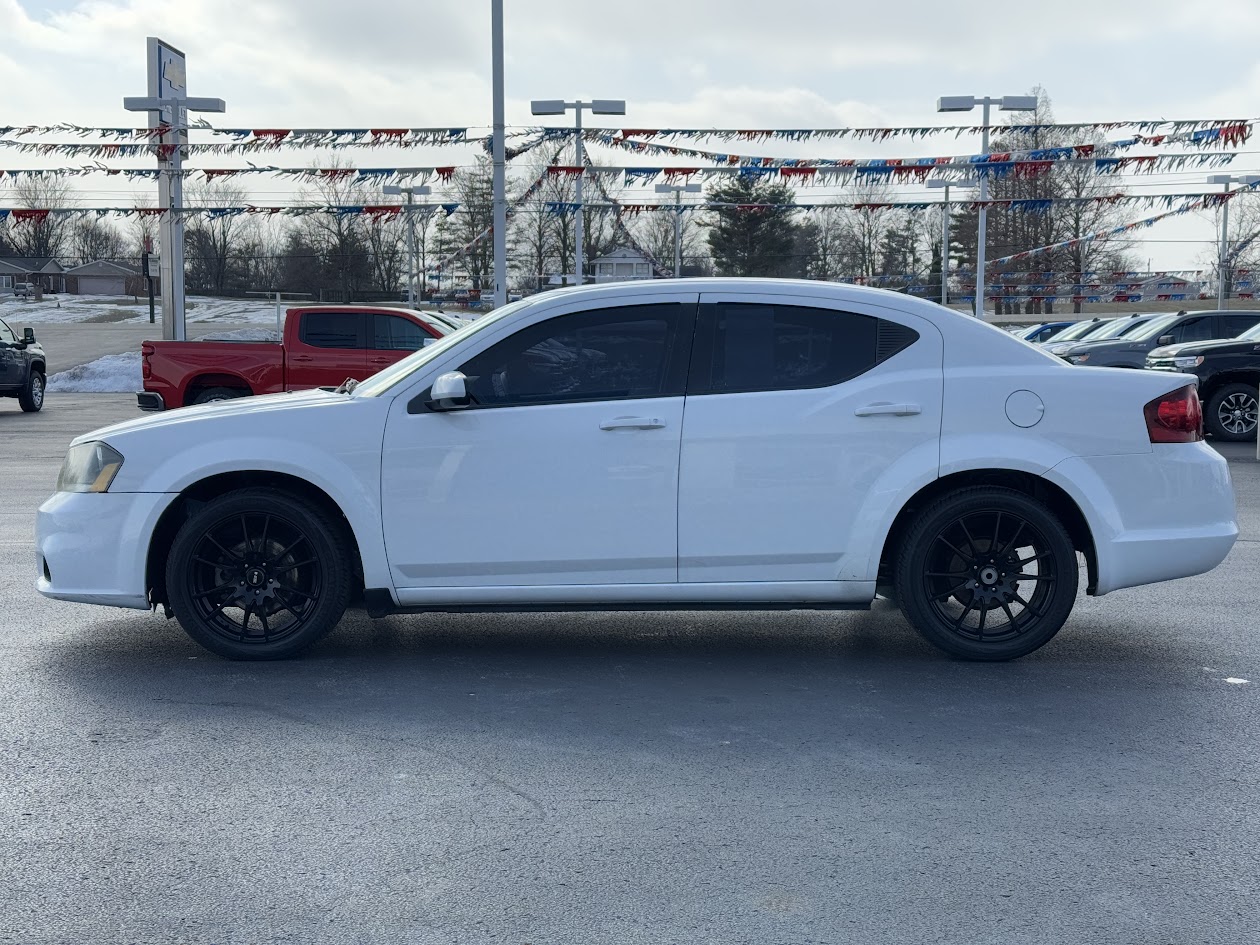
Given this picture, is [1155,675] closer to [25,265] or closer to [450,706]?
[450,706]

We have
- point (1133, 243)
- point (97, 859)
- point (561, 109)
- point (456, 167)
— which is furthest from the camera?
point (1133, 243)

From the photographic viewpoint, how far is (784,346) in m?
5.82

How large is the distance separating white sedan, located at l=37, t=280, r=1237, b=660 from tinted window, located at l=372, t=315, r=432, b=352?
11391 millimetres

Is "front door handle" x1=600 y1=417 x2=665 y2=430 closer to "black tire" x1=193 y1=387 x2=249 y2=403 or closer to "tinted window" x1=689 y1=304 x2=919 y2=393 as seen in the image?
"tinted window" x1=689 y1=304 x2=919 y2=393

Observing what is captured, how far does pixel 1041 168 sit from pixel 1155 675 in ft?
63.3

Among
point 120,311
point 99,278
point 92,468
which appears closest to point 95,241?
point 99,278

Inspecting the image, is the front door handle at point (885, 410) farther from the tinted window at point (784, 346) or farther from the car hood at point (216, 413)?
the car hood at point (216, 413)

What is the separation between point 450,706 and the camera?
5199 mm

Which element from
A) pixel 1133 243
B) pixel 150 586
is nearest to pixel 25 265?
pixel 1133 243

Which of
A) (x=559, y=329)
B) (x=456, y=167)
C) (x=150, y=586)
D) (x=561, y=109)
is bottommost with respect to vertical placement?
(x=150, y=586)

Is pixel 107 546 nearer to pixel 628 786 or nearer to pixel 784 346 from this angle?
pixel 628 786

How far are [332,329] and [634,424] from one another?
1218 centimetres

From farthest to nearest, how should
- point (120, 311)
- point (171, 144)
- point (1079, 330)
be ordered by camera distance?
point (120, 311) → point (1079, 330) → point (171, 144)

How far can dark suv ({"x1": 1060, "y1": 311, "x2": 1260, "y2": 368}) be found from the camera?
19500mm
